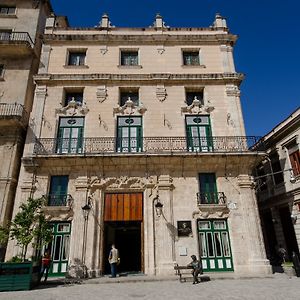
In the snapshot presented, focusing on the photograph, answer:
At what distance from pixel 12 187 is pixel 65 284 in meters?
6.33

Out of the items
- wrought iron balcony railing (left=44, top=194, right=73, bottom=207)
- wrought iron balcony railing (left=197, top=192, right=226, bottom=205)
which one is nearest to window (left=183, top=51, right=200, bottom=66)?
wrought iron balcony railing (left=197, top=192, right=226, bottom=205)

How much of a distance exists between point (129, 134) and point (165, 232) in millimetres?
6154

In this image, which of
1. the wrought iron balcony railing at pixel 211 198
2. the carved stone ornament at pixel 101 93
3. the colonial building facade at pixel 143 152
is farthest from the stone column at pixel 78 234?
the wrought iron balcony railing at pixel 211 198

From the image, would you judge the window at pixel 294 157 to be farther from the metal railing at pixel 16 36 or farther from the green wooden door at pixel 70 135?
the metal railing at pixel 16 36

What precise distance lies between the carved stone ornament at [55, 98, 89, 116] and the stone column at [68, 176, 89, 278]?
4.46m

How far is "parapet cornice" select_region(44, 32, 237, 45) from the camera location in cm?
1791

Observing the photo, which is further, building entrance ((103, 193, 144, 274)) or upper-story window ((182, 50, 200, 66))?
upper-story window ((182, 50, 200, 66))

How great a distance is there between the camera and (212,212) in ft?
44.1

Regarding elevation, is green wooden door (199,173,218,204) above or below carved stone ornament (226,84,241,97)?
below

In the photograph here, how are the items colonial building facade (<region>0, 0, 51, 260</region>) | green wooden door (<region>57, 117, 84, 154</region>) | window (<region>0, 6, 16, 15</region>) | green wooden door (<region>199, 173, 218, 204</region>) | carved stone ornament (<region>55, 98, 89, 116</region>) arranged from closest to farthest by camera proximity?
green wooden door (<region>199, 173, 218, 204</region>) → colonial building facade (<region>0, 0, 51, 260</region>) → green wooden door (<region>57, 117, 84, 154</region>) → carved stone ornament (<region>55, 98, 89, 116</region>) → window (<region>0, 6, 16, 15</region>)

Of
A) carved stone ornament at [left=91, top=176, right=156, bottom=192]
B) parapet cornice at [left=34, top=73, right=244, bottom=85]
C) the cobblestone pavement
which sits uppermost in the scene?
parapet cornice at [left=34, top=73, right=244, bottom=85]

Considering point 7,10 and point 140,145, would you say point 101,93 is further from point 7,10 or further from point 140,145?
point 7,10

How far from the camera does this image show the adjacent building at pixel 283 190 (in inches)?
658

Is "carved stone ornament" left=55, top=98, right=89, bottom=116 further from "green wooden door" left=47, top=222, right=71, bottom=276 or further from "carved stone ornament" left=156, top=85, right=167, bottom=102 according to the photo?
"green wooden door" left=47, top=222, right=71, bottom=276
